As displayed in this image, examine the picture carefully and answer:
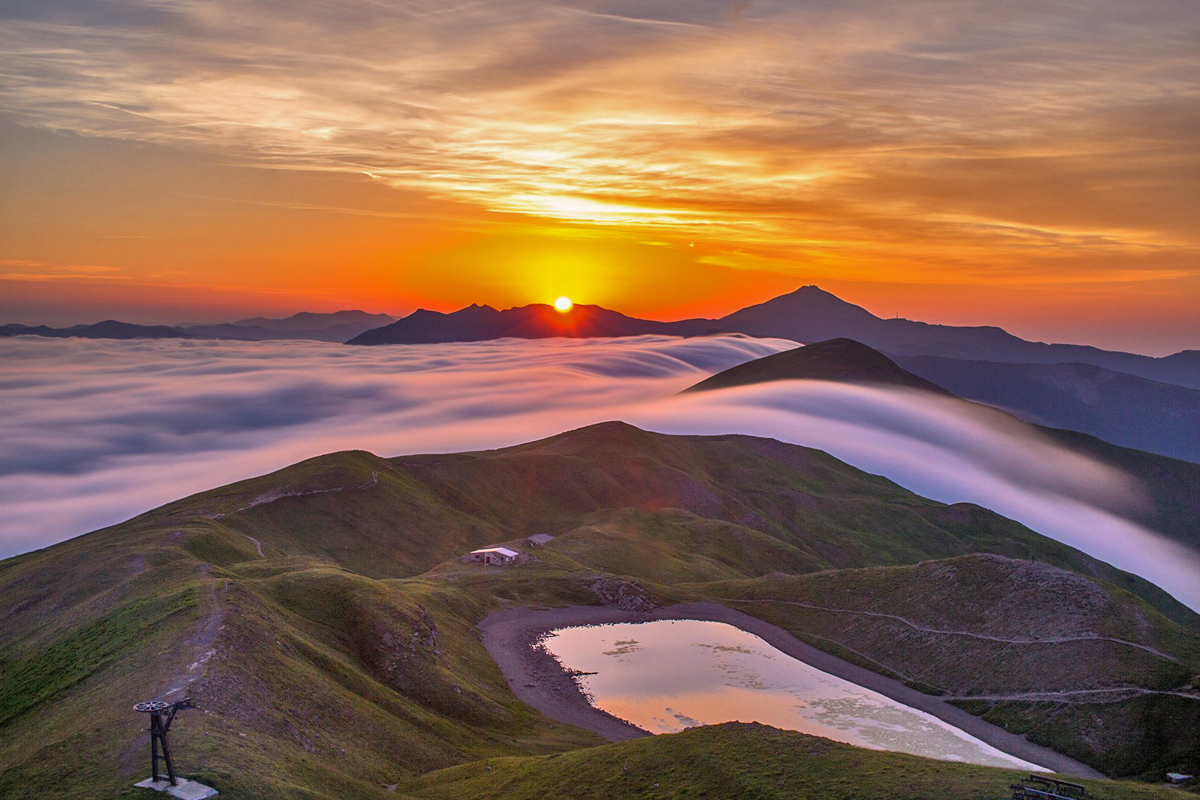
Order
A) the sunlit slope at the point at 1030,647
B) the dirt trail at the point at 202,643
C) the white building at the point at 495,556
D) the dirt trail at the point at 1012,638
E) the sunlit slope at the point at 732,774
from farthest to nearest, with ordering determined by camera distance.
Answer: the white building at the point at 495,556, the dirt trail at the point at 1012,638, the sunlit slope at the point at 1030,647, the dirt trail at the point at 202,643, the sunlit slope at the point at 732,774

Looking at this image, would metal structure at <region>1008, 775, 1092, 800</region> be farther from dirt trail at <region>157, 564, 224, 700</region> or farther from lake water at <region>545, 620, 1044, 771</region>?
dirt trail at <region>157, 564, 224, 700</region>

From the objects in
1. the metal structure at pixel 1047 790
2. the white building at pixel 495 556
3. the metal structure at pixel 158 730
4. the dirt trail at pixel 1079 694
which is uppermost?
the metal structure at pixel 158 730

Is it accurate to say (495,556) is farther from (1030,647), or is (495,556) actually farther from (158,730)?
(158,730)

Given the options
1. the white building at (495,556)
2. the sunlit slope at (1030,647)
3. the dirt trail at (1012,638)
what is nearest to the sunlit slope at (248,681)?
the white building at (495,556)

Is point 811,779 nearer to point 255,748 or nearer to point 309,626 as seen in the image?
point 255,748

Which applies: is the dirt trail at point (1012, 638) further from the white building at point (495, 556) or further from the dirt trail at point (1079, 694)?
the white building at point (495, 556)

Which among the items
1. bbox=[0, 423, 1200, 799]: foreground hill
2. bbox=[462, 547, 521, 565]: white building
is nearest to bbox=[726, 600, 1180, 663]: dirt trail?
bbox=[0, 423, 1200, 799]: foreground hill
